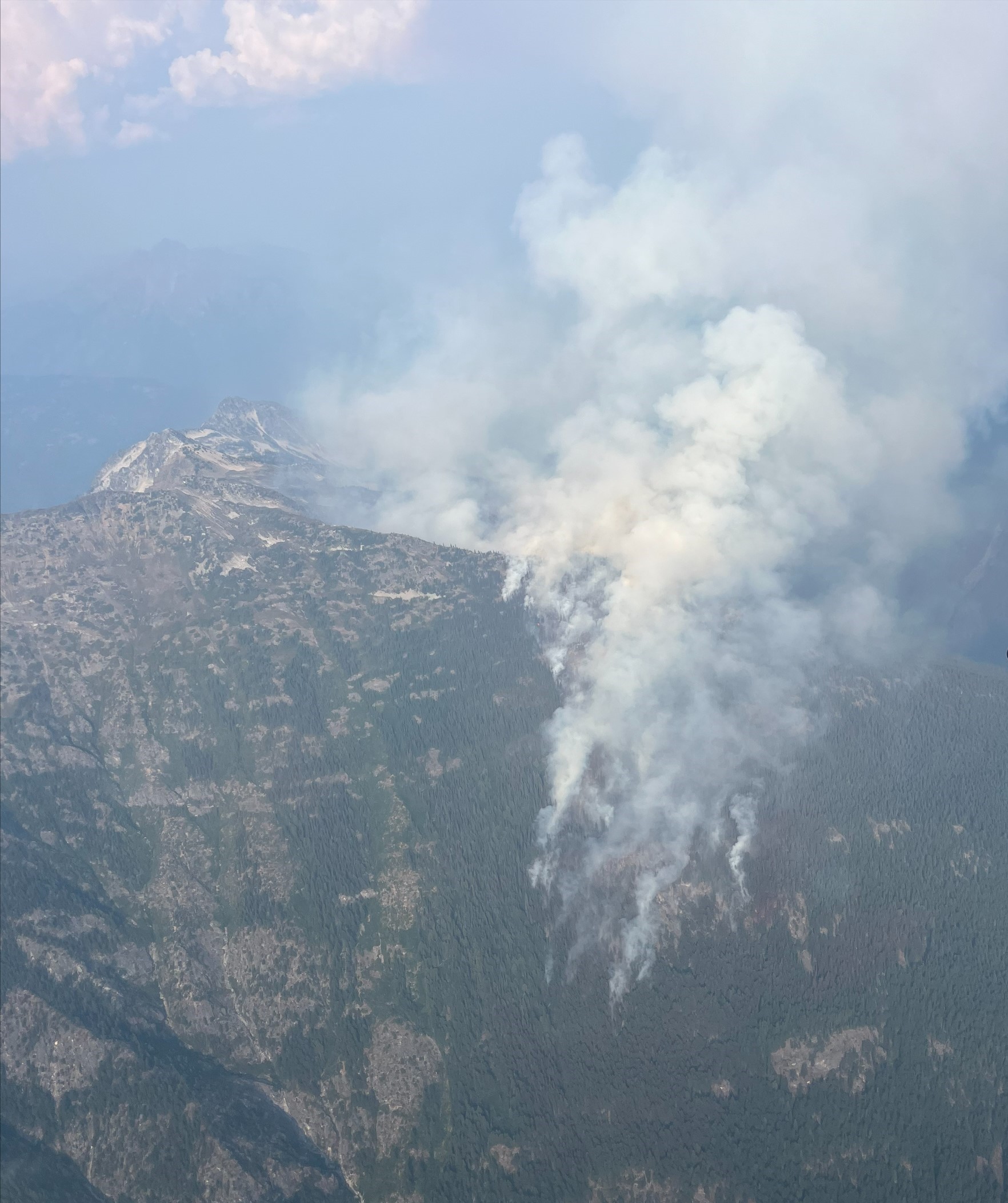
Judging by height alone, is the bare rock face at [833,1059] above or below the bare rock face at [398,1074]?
above

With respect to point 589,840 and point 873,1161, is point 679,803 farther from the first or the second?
point 873,1161

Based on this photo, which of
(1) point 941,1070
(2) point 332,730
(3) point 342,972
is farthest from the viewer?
(2) point 332,730

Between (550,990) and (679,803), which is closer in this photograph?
(550,990)

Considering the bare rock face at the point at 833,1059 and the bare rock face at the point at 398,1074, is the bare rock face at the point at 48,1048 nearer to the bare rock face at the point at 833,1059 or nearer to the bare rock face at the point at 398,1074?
the bare rock face at the point at 398,1074

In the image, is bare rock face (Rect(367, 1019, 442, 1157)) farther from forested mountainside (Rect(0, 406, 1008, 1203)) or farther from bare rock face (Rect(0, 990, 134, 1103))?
bare rock face (Rect(0, 990, 134, 1103))

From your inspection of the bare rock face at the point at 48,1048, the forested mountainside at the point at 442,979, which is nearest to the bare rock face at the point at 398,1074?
the forested mountainside at the point at 442,979

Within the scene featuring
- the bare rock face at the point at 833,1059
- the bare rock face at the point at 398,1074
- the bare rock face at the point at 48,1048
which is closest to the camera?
the bare rock face at the point at 48,1048

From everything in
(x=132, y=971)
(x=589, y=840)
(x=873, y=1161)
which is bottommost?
(x=873, y=1161)

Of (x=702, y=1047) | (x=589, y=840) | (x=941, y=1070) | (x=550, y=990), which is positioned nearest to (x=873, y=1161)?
(x=941, y=1070)

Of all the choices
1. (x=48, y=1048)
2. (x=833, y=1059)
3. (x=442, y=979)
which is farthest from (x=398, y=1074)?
(x=833, y=1059)
